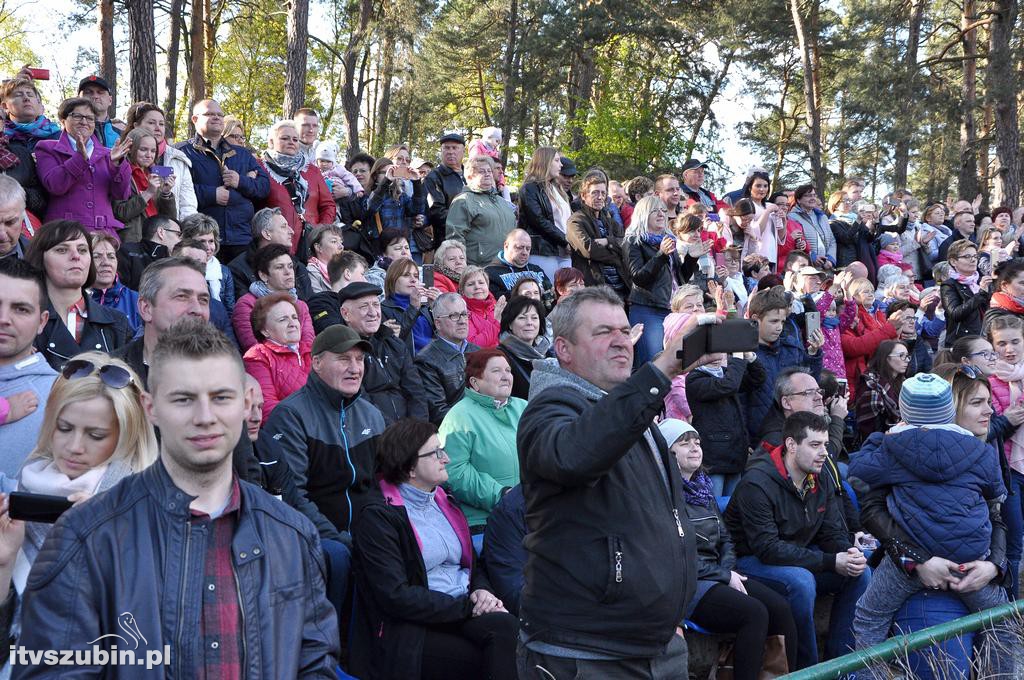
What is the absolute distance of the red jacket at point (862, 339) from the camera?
9195 millimetres

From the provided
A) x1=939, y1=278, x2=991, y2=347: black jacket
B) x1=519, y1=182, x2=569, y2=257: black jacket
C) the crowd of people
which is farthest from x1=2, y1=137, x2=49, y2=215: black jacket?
x1=939, y1=278, x2=991, y2=347: black jacket

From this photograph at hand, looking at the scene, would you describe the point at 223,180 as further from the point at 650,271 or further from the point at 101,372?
the point at 101,372

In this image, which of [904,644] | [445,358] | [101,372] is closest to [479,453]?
[445,358]

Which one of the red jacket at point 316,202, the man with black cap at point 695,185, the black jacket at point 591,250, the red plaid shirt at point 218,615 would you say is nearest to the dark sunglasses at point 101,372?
the red plaid shirt at point 218,615

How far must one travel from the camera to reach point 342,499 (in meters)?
5.04

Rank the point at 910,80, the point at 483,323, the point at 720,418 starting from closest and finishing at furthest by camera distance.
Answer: the point at 720,418, the point at 483,323, the point at 910,80

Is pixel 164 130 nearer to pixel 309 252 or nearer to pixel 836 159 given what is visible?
pixel 309 252

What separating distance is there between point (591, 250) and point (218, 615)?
24.8ft

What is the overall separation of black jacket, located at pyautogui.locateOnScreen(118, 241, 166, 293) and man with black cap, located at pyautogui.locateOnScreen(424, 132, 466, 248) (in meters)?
3.77

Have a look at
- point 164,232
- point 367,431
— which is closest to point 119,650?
point 367,431

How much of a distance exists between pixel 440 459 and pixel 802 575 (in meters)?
2.20

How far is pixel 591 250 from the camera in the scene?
9.57 metres

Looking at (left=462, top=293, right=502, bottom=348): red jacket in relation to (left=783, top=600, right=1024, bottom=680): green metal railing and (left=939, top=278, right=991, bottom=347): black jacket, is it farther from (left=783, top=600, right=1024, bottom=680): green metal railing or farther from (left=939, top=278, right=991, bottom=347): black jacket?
(left=939, top=278, right=991, bottom=347): black jacket

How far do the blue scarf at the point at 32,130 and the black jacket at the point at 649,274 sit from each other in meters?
4.93
